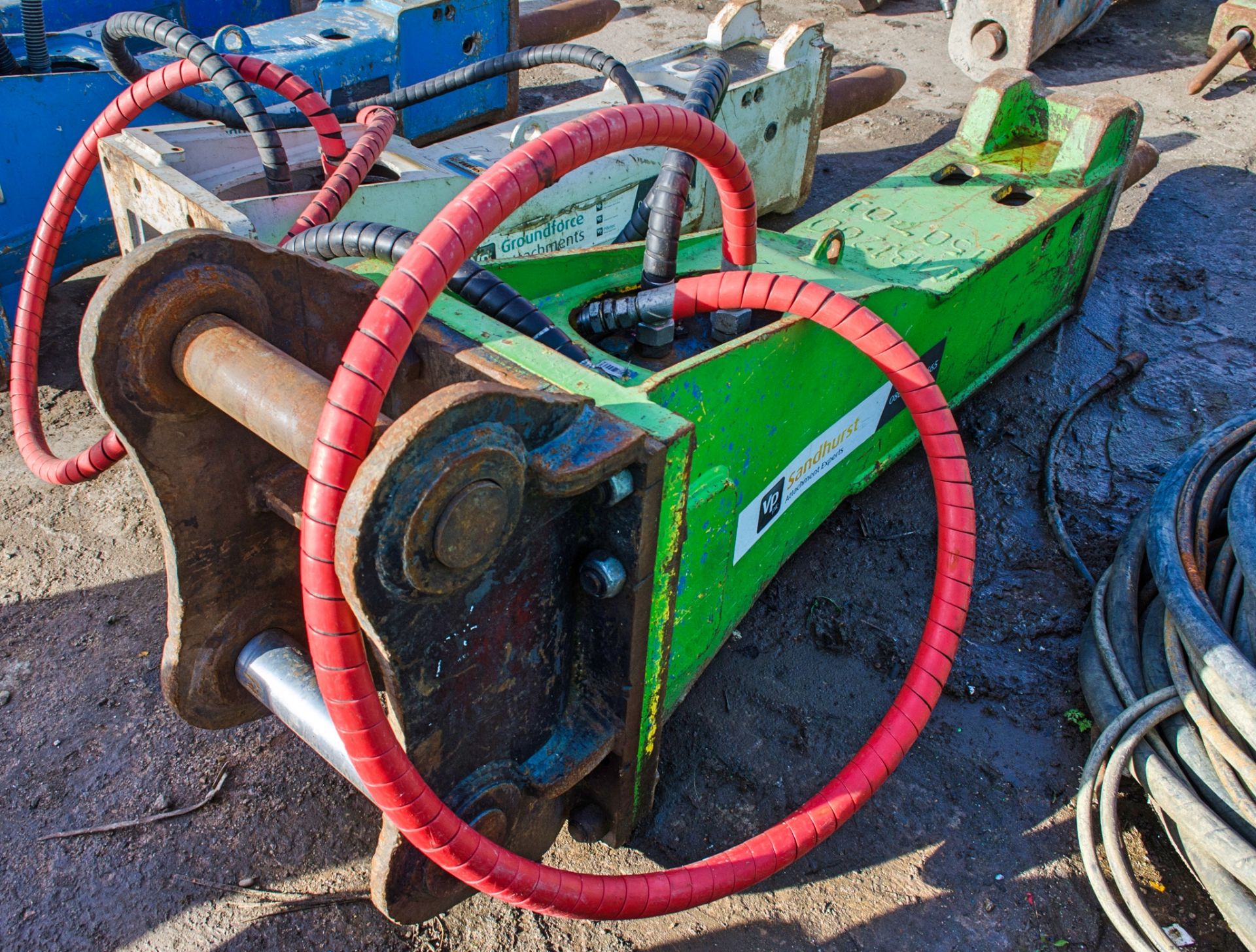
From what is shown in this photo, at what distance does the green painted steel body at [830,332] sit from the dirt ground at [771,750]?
230 mm

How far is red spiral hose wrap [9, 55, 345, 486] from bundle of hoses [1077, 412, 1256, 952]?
2.46 meters

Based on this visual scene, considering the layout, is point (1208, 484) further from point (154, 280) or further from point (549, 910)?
point (154, 280)

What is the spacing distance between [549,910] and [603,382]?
0.91 m

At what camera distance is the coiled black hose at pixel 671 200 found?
2.03m

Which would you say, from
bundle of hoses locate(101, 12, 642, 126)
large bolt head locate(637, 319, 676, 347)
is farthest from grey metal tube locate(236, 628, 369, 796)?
bundle of hoses locate(101, 12, 642, 126)

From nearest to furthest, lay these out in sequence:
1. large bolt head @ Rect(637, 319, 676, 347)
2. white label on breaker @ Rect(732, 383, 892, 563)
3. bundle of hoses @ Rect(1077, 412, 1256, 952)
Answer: bundle of hoses @ Rect(1077, 412, 1256, 952)
large bolt head @ Rect(637, 319, 676, 347)
white label on breaker @ Rect(732, 383, 892, 563)

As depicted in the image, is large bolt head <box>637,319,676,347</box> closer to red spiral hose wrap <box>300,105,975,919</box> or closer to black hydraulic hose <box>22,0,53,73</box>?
red spiral hose wrap <box>300,105,975,919</box>

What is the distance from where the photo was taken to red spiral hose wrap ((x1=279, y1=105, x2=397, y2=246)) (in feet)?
7.19

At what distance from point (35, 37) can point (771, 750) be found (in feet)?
11.3

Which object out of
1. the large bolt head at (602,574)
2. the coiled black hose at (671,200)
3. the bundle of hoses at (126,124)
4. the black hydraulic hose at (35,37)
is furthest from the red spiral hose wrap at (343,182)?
the black hydraulic hose at (35,37)

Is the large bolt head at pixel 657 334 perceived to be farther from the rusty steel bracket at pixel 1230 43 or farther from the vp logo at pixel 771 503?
the rusty steel bracket at pixel 1230 43

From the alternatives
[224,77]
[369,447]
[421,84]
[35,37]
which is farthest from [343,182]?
[35,37]

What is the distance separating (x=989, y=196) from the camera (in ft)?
10.4

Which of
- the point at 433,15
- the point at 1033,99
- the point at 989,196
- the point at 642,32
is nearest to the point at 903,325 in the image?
the point at 989,196
